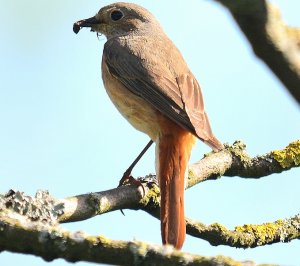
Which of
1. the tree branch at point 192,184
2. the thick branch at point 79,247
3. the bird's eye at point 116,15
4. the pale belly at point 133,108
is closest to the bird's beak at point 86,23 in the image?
the bird's eye at point 116,15

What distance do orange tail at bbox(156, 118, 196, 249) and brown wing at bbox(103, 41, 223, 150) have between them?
0.40ft

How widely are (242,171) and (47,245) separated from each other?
3.40m

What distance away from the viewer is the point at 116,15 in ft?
23.3

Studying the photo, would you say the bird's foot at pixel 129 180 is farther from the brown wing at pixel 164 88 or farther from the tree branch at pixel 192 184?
the brown wing at pixel 164 88

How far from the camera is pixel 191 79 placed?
5871 millimetres

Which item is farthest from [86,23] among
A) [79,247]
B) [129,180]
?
[79,247]

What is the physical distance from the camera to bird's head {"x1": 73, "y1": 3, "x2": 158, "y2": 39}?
7035 millimetres

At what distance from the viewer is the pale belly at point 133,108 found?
522 centimetres

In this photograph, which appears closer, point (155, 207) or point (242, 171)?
point (155, 207)

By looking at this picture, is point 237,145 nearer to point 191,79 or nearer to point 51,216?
point 191,79

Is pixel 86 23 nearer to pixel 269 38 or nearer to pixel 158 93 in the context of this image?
pixel 158 93

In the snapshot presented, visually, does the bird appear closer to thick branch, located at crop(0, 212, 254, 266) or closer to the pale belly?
the pale belly

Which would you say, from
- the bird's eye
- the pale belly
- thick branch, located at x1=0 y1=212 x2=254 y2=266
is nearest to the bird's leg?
the pale belly

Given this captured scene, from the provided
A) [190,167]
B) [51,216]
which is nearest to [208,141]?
[190,167]
